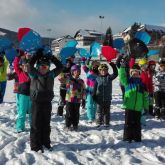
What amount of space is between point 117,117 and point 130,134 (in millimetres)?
2684

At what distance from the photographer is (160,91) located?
932cm

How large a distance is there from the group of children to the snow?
267 millimetres

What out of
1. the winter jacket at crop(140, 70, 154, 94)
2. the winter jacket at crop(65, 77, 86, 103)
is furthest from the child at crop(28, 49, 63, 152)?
the winter jacket at crop(140, 70, 154, 94)

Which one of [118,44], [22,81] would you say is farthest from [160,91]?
[22,81]

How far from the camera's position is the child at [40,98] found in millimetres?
5961

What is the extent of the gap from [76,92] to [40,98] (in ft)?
5.88

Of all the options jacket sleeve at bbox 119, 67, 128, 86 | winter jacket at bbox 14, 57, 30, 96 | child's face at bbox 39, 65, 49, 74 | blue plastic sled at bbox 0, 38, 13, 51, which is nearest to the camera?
child's face at bbox 39, 65, 49, 74

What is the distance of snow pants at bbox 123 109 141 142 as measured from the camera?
6.81m

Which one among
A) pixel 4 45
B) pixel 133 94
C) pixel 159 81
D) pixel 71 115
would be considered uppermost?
pixel 4 45

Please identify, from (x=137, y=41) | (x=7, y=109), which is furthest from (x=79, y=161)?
(x=7, y=109)

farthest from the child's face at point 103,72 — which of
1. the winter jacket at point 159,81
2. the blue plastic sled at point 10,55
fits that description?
the blue plastic sled at point 10,55

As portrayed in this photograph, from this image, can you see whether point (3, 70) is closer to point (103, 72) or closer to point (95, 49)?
point (95, 49)

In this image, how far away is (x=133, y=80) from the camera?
6.85m

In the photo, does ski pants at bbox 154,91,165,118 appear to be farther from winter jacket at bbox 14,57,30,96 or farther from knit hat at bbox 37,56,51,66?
knit hat at bbox 37,56,51,66
